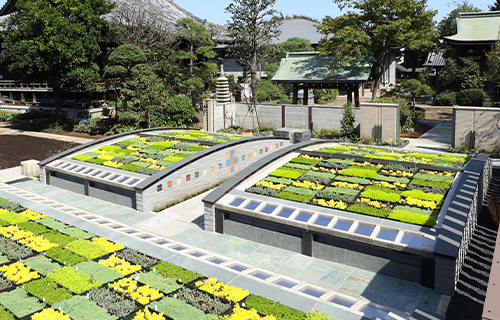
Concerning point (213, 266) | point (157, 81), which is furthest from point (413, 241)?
point (157, 81)

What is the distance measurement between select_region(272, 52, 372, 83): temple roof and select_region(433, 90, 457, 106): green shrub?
53.8ft

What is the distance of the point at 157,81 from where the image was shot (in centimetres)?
3294

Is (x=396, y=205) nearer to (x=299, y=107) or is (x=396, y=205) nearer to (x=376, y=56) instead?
(x=299, y=107)

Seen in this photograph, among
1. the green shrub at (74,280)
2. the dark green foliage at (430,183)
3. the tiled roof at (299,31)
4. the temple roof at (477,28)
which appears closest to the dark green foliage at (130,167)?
the green shrub at (74,280)

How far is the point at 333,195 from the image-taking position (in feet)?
45.3

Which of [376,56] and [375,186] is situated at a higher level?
[376,56]

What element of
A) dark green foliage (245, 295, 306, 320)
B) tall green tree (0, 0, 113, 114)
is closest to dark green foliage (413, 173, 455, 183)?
dark green foliage (245, 295, 306, 320)

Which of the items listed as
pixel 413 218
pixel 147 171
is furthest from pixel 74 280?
pixel 413 218

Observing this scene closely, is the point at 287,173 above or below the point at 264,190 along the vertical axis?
above

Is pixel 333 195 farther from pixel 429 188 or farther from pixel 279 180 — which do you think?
pixel 429 188

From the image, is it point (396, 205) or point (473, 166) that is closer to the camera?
point (396, 205)

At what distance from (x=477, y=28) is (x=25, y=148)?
144ft

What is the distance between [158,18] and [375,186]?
4043 centimetres

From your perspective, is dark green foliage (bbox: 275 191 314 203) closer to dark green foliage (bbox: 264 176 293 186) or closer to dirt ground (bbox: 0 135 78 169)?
dark green foliage (bbox: 264 176 293 186)
